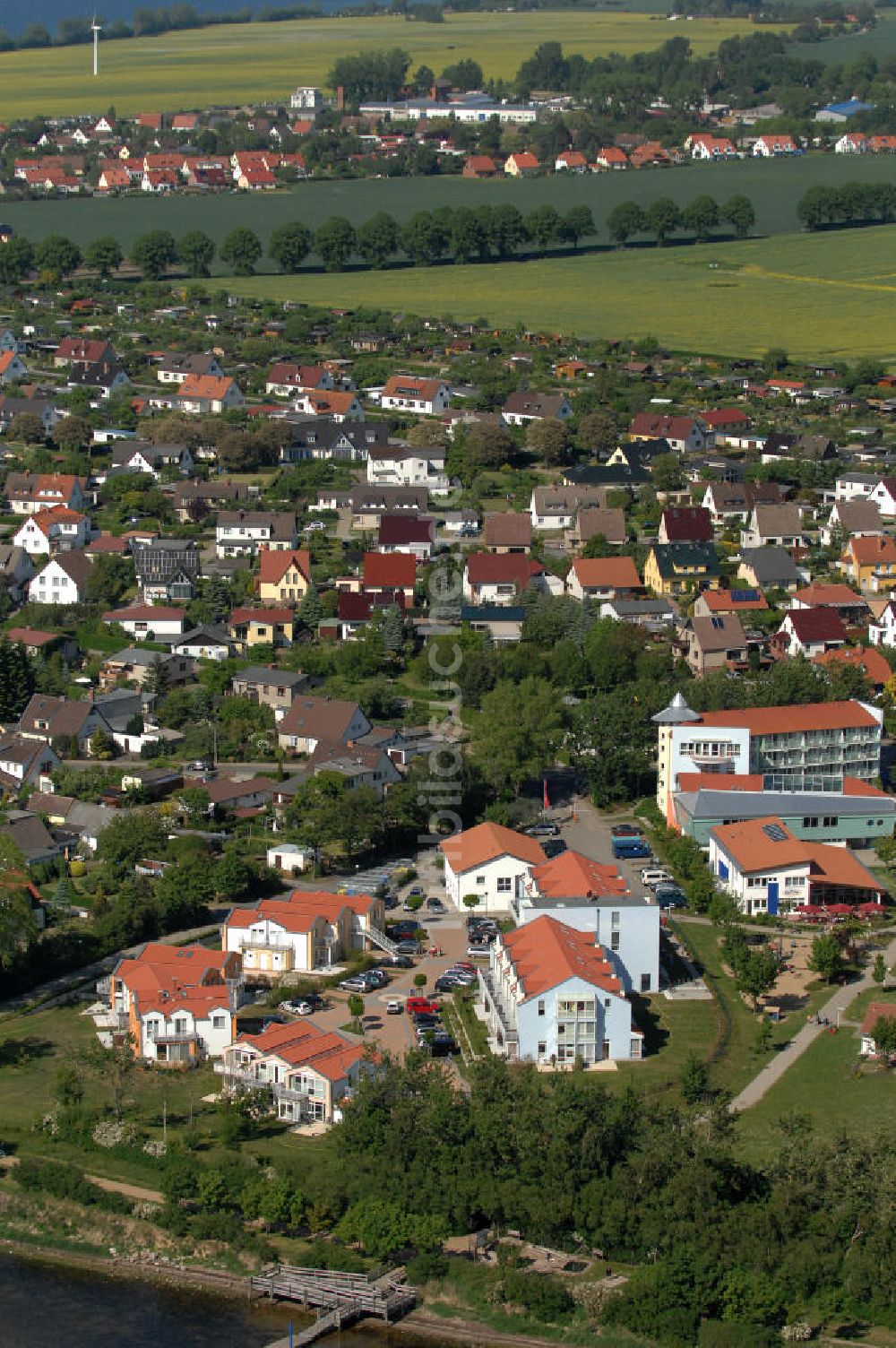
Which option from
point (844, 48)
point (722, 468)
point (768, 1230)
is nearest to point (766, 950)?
point (768, 1230)

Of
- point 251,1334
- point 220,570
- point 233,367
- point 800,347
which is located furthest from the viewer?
point 800,347

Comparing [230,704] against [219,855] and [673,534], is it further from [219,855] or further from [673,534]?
[673,534]

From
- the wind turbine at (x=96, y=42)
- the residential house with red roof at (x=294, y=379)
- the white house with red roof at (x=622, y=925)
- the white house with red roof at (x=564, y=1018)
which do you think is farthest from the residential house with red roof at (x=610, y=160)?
the white house with red roof at (x=564, y=1018)

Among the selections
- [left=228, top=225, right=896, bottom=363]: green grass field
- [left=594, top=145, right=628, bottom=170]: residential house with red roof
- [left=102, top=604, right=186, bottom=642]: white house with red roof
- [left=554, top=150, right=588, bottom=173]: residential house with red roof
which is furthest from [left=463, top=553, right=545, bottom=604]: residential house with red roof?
[left=594, top=145, right=628, bottom=170]: residential house with red roof

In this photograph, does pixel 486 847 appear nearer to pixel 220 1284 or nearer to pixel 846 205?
pixel 220 1284

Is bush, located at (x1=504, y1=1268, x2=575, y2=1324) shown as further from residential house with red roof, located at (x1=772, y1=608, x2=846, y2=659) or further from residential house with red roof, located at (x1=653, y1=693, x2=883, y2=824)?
residential house with red roof, located at (x1=772, y1=608, x2=846, y2=659)

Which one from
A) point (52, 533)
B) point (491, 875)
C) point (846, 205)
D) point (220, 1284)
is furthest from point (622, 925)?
point (846, 205)

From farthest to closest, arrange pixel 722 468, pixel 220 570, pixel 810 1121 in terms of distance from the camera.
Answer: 1. pixel 722 468
2. pixel 220 570
3. pixel 810 1121
